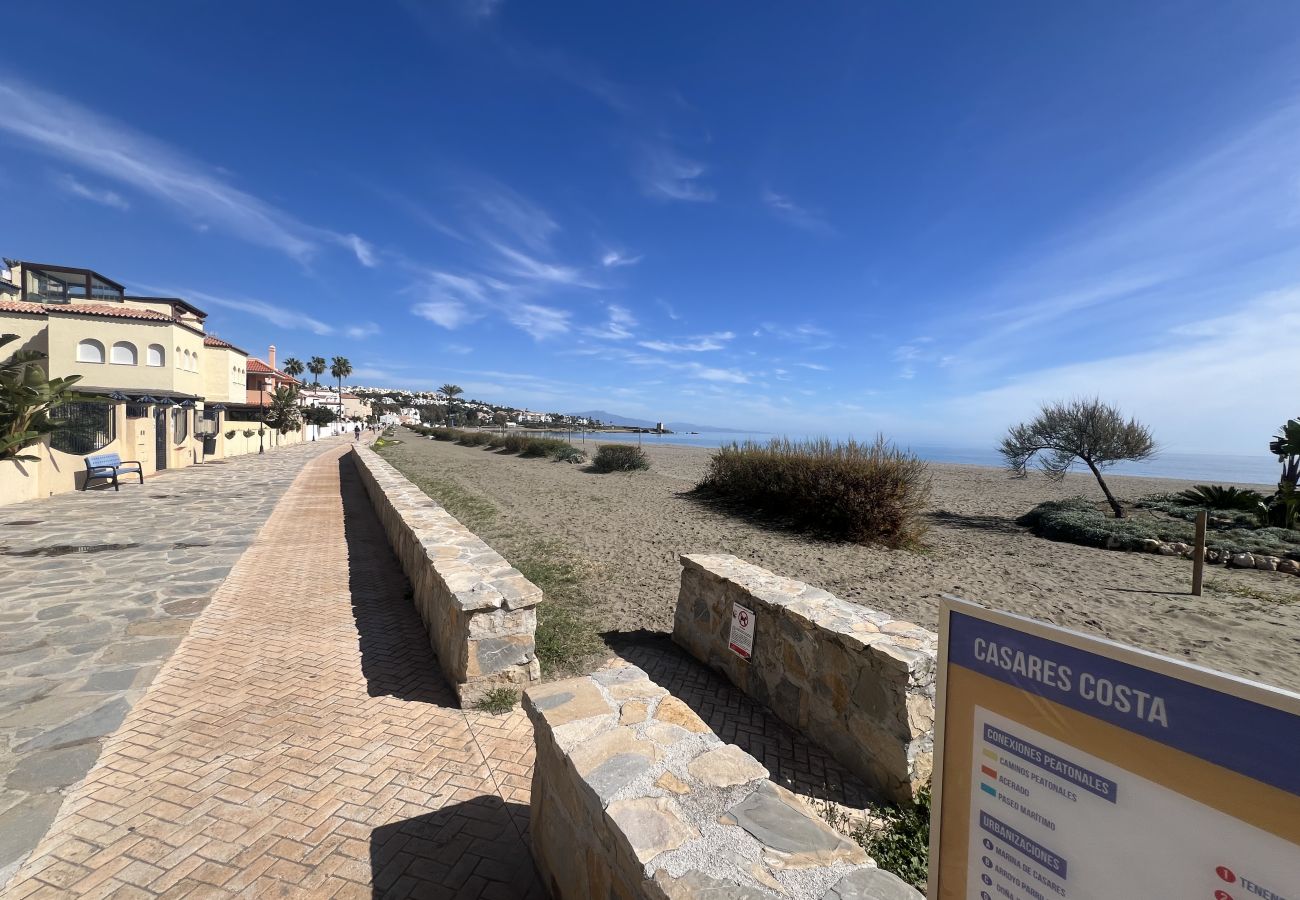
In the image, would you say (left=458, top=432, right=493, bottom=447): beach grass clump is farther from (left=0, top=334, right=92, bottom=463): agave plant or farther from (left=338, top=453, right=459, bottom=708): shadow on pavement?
(left=338, top=453, right=459, bottom=708): shadow on pavement

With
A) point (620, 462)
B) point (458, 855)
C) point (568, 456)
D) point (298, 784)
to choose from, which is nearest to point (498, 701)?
point (298, 784)

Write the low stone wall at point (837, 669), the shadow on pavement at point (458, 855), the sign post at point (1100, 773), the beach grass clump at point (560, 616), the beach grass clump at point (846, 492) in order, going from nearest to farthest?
1. the sign post at point (1100, 773)
2. the shadow on pavement at point (458, 855)
3. the low stone wall at point (837, 669)
4. the beach grass clump at point (560, 616)
5. the beach grass clump at point (846, 492)

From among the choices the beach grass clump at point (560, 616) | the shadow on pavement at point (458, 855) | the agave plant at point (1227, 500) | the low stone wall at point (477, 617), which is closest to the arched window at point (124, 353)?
the beach grass clump at point (560, 616)

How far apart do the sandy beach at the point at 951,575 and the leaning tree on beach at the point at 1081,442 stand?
2167mm

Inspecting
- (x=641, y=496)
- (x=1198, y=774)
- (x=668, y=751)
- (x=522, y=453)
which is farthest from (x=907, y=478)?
(x=522, y=453)

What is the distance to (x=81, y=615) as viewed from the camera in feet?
15.8

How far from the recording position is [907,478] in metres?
10.3

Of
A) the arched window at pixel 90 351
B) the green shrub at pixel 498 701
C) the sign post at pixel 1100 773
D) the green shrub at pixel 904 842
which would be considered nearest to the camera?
the sign post at pixel 1100 773

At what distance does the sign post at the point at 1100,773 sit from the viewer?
77cm

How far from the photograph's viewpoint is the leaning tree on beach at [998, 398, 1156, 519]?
13.2m

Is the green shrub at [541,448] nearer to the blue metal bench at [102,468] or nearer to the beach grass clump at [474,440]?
the beach grass clump at [474,440]

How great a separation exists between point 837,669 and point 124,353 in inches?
1196

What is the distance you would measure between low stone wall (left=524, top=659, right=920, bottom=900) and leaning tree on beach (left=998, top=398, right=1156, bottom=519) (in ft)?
48.1

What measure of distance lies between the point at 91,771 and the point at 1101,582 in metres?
10.6
